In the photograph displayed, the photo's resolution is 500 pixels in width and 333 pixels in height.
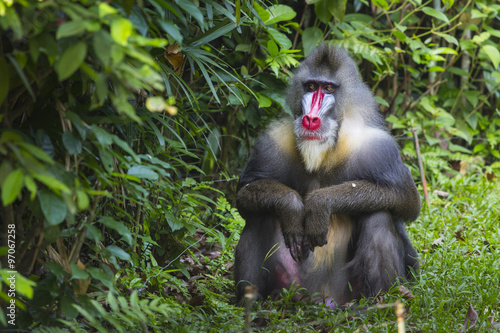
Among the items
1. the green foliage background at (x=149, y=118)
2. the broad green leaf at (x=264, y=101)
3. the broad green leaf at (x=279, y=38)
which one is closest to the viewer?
the green foliage background at (x=149, y=118)

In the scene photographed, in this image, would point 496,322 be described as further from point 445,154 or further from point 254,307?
point 445,154

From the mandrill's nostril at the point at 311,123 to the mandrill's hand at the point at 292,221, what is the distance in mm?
438

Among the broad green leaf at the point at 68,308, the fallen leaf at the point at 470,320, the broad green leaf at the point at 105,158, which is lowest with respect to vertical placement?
the fallen leaf at the point at 470,320

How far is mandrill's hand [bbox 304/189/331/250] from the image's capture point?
12.4 ft

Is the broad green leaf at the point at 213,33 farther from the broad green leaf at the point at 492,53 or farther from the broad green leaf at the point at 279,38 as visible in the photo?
the broad green leaf at the point at 492,53

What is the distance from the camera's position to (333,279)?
394 cm

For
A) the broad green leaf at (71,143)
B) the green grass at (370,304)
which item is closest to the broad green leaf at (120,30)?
the broad green leaf at (71,143)

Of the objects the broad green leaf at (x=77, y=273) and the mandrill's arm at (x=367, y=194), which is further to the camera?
the mandrill's arm at (x=367, y=194)

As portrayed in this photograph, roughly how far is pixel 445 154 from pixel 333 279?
11.3ft

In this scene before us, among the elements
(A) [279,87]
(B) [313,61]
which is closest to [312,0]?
(B) [313,61]

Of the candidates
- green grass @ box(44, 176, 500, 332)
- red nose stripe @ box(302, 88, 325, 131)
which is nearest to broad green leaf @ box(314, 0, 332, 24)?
red nose stripe @ box(302, 88, 325, 131)

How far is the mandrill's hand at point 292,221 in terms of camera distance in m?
3.81

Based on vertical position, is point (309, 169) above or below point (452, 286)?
Answer: above

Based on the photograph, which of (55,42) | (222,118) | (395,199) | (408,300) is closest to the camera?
(55,42)
